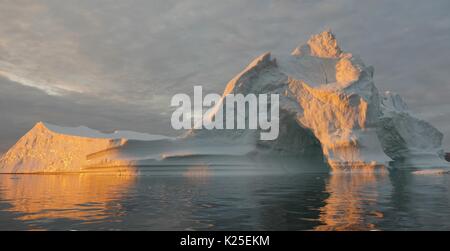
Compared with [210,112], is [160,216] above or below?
below

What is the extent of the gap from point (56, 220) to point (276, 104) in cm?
2736

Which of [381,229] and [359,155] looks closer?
[381,229]

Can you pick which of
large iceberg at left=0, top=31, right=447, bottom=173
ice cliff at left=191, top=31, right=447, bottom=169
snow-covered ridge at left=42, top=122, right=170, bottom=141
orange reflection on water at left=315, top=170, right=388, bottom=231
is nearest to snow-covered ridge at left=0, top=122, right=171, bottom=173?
snow-covered ridge at left=42, top=122, right=170, bottom=141

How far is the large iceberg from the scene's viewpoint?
3033cm

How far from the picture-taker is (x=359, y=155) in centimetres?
2961

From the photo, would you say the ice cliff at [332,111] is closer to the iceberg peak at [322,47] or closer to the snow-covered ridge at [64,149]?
the iceberg peak at [322,47]

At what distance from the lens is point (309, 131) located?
3581 centimetres

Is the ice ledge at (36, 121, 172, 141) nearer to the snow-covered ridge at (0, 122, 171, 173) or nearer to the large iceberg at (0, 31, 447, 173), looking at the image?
the snow-covered ridge at (0, 122, 171, 173)

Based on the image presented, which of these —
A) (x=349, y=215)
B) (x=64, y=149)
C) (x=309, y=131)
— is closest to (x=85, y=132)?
(x=64, y=149)

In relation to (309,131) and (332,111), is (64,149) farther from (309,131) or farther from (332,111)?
(332,111)

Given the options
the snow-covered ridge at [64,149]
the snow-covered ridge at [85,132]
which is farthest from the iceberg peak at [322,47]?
the snow-covered ridge at [85,132]
